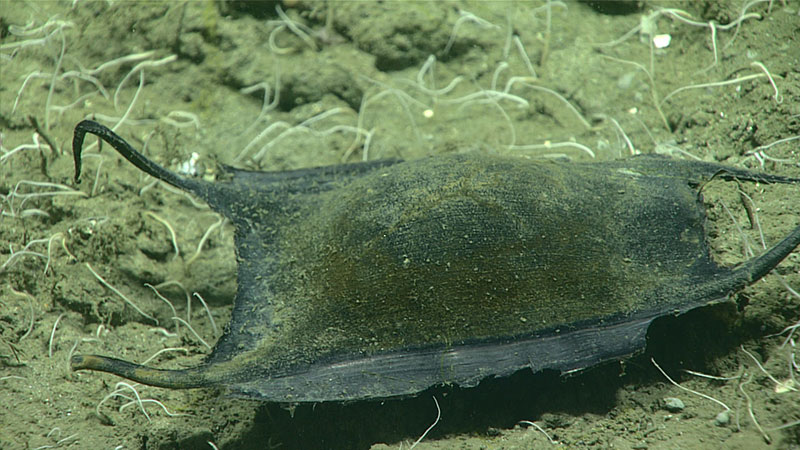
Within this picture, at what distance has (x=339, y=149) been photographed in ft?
10.2

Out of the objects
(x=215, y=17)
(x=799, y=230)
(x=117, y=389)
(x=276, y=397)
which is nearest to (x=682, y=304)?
(x=799, y=230)

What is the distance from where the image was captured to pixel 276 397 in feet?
5.52

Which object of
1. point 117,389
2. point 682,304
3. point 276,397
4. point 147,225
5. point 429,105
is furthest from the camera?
point 429,105

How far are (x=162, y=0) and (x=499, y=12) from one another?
6.85 feet

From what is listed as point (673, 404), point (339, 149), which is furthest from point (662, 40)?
point (673, 404)

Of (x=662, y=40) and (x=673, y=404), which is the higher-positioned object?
(x=662, y=40)

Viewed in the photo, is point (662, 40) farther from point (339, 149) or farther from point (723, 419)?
point (723, 419)

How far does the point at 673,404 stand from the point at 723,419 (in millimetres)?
148

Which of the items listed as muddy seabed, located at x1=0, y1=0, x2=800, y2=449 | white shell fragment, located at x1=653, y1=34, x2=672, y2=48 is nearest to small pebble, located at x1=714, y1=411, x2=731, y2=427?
muddy seabed, located at x1=0, y1=0, x2=800, y2=449

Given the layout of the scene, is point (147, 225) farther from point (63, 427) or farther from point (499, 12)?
point (499, 12)

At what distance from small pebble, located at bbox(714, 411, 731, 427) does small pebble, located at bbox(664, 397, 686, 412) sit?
0.10 m

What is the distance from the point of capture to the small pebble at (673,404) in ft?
6.06

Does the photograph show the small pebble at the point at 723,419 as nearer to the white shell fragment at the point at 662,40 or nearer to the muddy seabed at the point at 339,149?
the muddy seabed at the point at 339,149

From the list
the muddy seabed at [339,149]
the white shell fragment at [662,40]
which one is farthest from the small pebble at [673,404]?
the white shell fragment at [662,40]
